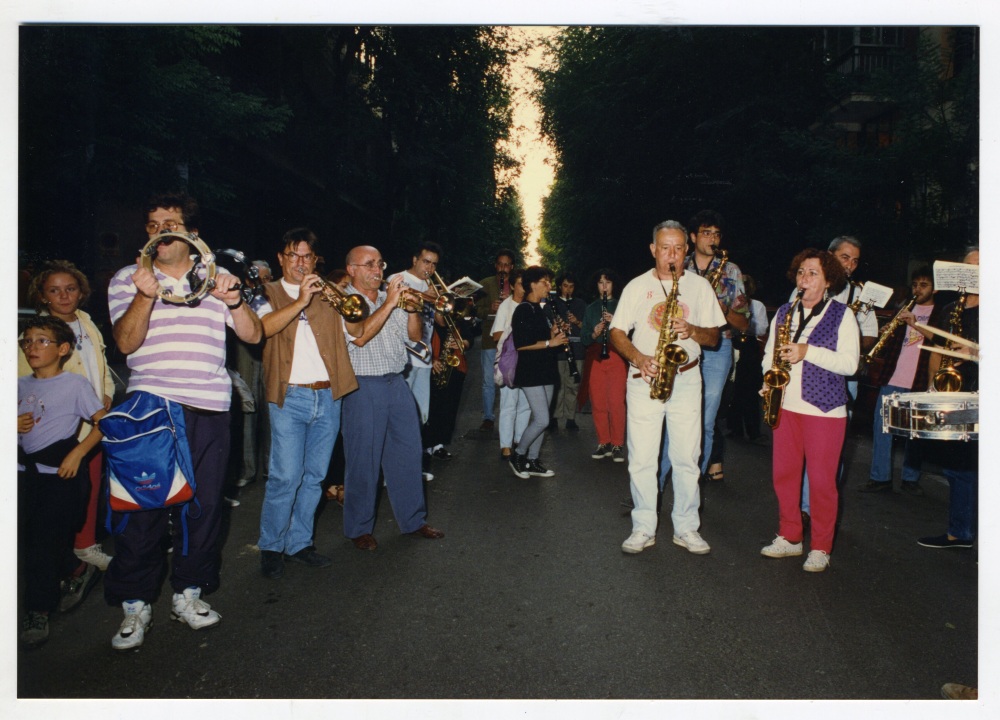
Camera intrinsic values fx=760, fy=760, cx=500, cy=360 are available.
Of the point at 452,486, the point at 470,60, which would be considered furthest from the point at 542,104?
the point at 452,486

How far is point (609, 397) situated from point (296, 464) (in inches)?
186

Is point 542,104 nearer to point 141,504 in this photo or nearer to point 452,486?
point 452,486

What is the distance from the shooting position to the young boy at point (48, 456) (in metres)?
3.87

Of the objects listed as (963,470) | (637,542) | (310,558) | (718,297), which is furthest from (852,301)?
(310,558)

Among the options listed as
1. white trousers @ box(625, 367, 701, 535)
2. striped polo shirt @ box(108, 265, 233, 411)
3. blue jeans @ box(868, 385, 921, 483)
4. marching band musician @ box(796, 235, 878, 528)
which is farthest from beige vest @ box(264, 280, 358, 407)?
blue jeans @ box(868, 385, 921, 483)

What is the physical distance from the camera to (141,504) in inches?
145

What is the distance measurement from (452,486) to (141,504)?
3736 mm

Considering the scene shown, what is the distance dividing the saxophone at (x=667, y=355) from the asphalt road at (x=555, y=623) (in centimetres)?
113

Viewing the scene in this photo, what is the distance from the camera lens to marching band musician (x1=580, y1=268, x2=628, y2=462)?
8.55 metres

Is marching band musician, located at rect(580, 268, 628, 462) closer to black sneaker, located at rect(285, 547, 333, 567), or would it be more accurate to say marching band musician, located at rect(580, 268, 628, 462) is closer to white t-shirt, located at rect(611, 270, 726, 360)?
white t-shirt, located at rect(611, 270, 726, 360)

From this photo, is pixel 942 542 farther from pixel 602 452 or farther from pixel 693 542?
pixel 602 452

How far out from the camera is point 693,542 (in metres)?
5.16

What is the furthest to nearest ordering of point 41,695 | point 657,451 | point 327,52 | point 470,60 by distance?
1. point 327,52
2. point 470,60
3. point 657,451
4. point 41,695

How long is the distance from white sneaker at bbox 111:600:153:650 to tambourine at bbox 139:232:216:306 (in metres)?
1.51
